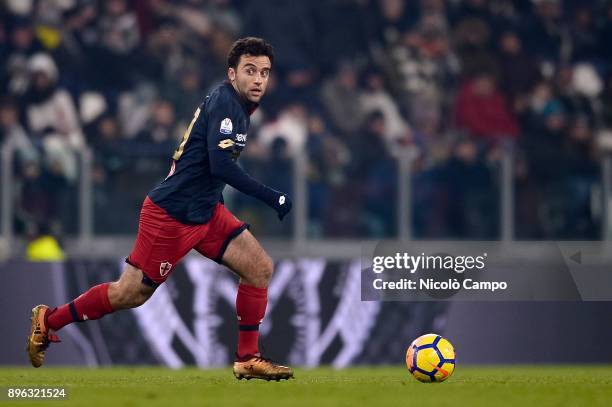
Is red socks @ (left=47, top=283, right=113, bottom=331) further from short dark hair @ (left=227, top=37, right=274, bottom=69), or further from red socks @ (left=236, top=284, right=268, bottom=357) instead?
short dark hair @ (left=227, top=37, right=274, bottom=69)

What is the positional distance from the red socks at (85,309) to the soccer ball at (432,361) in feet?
6.64

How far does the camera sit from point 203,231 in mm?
8672

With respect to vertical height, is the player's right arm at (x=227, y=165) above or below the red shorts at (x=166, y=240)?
above

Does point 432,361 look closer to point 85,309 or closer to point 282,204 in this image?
point 282,204

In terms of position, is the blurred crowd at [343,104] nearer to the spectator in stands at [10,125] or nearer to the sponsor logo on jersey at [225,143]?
the spectator in stands at [10,125]

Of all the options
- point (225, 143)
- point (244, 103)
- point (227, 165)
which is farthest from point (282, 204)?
point (244, 103)

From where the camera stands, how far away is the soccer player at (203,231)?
8.59m

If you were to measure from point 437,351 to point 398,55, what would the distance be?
7.79 metres

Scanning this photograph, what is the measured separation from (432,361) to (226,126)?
6.54 feet

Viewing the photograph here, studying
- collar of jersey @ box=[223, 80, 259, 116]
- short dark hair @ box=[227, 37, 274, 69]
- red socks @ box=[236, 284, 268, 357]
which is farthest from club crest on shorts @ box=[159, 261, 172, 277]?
short dark hair @ box=[227, 37, 274, 69]

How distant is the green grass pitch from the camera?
7176 mm

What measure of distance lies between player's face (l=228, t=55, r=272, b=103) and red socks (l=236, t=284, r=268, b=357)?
4.14 ft

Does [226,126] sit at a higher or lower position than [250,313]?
higher

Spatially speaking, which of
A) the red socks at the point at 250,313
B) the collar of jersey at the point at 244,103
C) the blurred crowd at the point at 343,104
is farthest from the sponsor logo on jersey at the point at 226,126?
the blurred crowd at the point at 343,104
